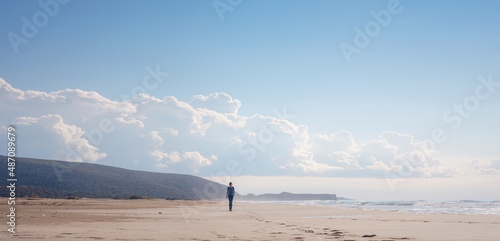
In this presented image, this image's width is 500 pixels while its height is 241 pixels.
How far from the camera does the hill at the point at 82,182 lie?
63.3 metres

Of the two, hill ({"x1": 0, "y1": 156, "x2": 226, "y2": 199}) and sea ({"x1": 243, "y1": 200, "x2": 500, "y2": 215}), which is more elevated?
hill ({"x1": 0, "y1": 156, "x2": 226, "y2": 199})

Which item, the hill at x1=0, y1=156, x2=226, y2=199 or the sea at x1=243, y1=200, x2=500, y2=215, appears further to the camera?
the hill at x1=0, y1=156, x2=226, y2=199

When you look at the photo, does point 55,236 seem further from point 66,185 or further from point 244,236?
point 66,185

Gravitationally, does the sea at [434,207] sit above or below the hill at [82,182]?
below

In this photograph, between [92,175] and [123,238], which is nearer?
[123,238]

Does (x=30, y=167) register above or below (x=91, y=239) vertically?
above

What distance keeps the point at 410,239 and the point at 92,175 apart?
270 ft

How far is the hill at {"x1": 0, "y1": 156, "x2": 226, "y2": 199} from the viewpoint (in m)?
63.3

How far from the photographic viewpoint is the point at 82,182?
252 ft

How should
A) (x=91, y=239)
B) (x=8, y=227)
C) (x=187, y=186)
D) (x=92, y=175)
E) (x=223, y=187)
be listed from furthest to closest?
→ (x=223, y=187)
(x=187, y=186)
(x=92, y=175)
(x=8, y=227)
(x=91, y=239)

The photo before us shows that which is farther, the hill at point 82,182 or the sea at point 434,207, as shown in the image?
the hill at point 82,182

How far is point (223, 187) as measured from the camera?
491ft

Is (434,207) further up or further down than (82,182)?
further down

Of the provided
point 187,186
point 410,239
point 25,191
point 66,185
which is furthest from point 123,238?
point 187,186
